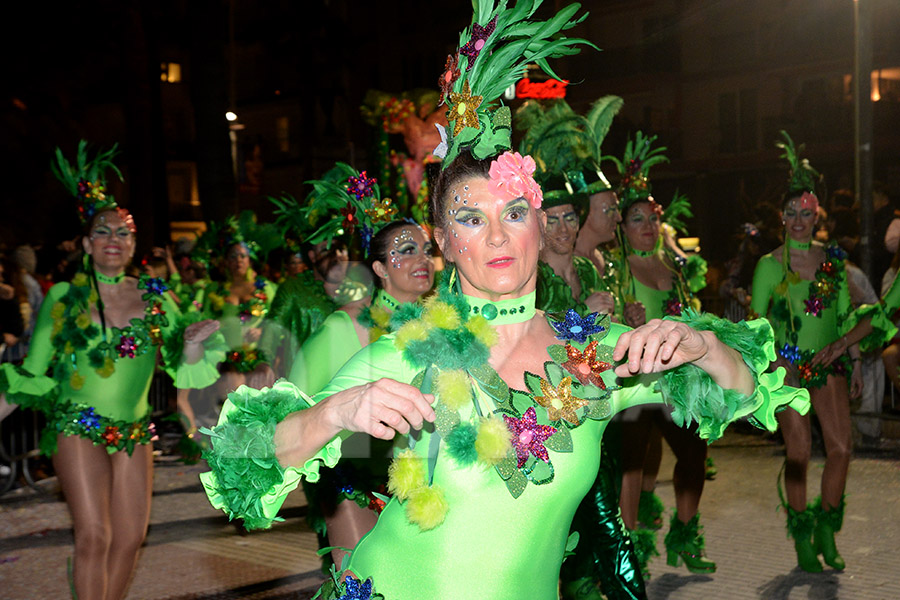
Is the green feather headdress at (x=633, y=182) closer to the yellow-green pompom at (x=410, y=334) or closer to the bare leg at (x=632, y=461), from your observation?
the bare leg at (x=632, y=461)

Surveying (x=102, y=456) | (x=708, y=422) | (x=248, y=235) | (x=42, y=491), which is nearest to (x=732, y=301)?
(x=248, y=235)

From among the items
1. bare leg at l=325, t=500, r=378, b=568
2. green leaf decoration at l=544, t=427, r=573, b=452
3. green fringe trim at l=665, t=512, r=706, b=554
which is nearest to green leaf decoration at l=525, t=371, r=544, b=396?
green leaf decoration at l=544, t=427, r=573, b=452

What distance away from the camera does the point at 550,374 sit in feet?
8.67

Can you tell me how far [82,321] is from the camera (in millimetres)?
5590

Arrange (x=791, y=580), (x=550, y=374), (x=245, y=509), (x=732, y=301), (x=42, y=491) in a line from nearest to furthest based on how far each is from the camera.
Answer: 1. (x=245, y=509)
2. (x=550, y=374)
3. (x=791, y=580)
4. (x=42, y=491)
5. (x=732, y=301)

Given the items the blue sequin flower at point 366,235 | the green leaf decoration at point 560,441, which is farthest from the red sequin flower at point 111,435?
the green leaf decoration at point 560,441

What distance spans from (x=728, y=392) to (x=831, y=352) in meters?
3.95

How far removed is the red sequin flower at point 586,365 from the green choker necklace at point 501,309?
0.50ft

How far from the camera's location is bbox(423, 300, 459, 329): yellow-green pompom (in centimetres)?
264

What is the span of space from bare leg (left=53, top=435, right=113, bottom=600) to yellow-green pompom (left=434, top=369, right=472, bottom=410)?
3.15 meters

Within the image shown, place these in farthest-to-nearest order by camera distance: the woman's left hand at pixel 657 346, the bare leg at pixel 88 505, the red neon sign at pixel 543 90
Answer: the red neon sign at pixel 543 90 < the bare leg at pixel 88 505 < the woman's left hand at pixel 657 346

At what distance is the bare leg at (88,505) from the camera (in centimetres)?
501

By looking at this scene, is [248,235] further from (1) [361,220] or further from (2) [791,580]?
(2) [791,580]

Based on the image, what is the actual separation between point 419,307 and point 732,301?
1020 cm
